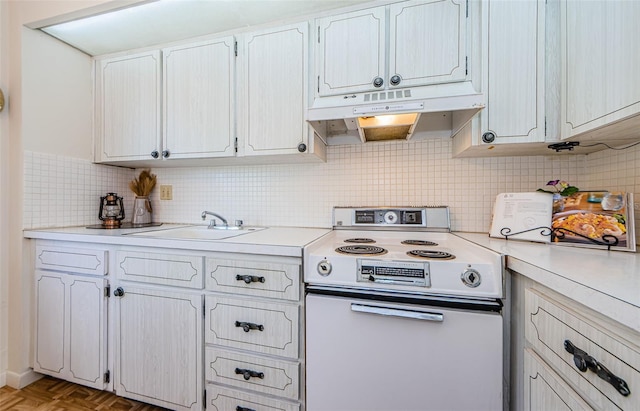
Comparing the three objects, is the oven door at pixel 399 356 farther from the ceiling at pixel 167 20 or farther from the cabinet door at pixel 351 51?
the ceiling at pixel 167 20

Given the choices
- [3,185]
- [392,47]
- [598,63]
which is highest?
[392,47]

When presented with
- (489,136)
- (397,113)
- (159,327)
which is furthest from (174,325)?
(489,136)

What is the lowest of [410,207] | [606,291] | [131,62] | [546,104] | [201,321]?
[201,321]

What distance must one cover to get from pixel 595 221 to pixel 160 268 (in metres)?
1.96

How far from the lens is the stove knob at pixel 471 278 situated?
0.94 metres

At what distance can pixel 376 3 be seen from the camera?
4.57ft

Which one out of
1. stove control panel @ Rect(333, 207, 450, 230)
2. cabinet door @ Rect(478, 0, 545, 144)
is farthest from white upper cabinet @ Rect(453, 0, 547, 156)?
→ stove control panel @ Rect(333, 207, 450, 230)

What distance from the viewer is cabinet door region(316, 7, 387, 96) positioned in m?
1.38

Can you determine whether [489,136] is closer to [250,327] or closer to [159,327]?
[250,327]

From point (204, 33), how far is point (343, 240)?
5.45ft

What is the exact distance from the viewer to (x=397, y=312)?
0.98 metres

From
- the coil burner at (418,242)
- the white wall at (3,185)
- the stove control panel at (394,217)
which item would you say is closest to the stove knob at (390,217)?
the stove control panel at (394,217)

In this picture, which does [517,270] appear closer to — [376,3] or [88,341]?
[376,3]

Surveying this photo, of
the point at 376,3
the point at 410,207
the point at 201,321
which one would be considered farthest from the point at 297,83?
the point at 201,321
